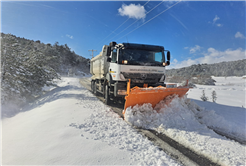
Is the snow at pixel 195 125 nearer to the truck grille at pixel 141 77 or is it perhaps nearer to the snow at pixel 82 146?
the snow at pixel 82 146

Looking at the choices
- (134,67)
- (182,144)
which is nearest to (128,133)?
(182,144)

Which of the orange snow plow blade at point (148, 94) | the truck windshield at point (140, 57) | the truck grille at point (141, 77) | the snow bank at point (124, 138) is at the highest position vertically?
the truck windshield at point (140, 57)

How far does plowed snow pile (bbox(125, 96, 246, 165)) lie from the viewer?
298 centimetres

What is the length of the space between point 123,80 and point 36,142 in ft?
12.0

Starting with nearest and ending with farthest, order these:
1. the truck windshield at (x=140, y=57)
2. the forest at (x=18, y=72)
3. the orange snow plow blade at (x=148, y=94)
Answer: the orange snow plow blade at (x=148, y=94) → the truck windshield at (x=140, y=57) → the forest at (x=18, y=72)

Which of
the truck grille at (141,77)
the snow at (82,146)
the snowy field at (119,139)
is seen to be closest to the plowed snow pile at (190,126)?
the snowy field at (119,139)

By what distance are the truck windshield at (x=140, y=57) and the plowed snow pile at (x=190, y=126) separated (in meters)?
1.91

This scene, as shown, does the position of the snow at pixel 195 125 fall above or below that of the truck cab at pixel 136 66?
below

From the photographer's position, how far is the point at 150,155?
111 inches

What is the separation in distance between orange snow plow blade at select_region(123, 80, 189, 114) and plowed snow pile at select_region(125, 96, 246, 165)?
0.56ft

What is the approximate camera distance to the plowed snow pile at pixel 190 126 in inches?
117

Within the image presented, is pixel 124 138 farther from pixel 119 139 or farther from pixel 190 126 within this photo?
pixel 190 126

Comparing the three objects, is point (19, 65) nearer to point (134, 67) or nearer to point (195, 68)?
point (134, 67)

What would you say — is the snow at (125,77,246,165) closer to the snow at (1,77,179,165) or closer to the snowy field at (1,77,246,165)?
the snowy field at (1,77,246,165)
